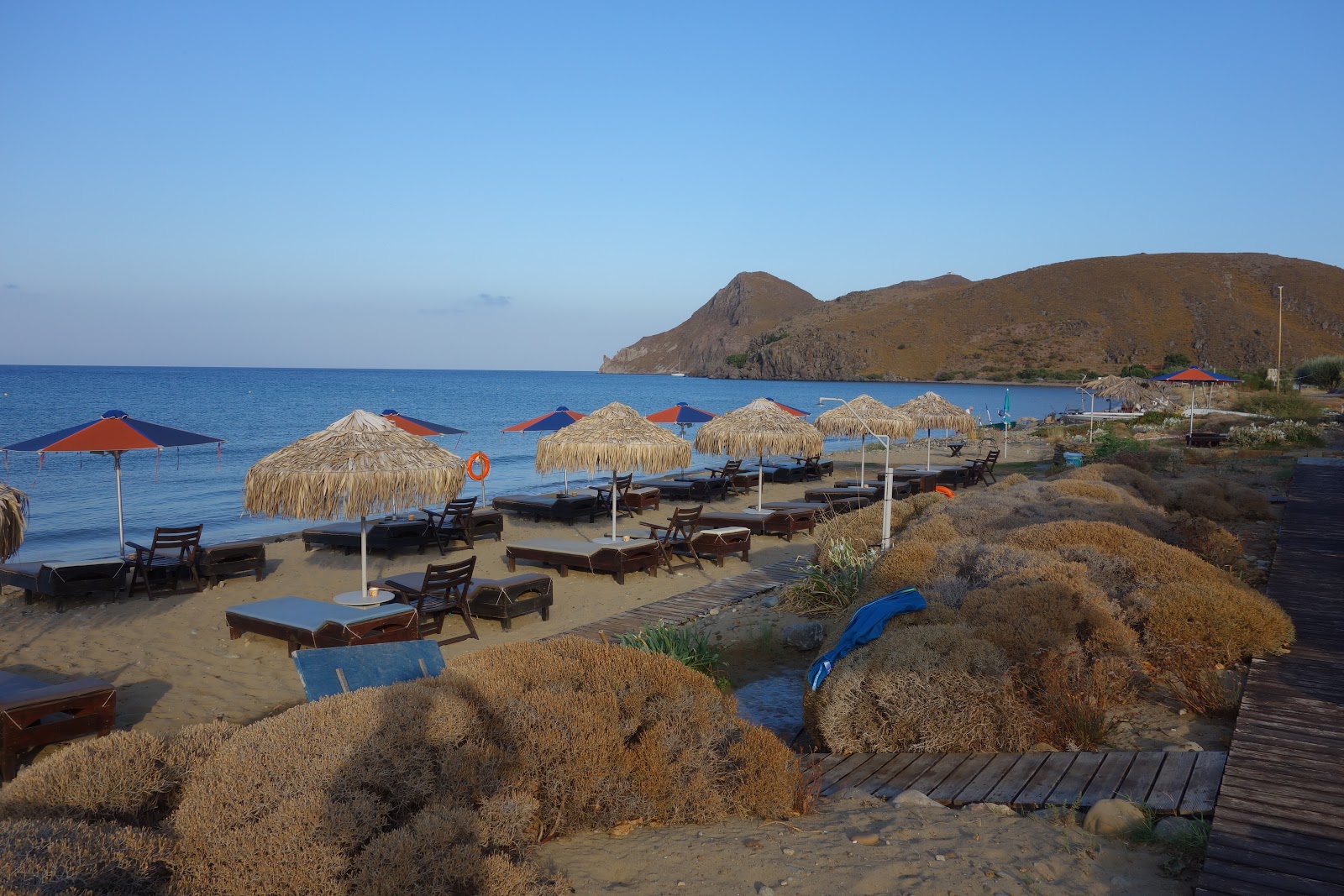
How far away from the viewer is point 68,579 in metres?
9.76

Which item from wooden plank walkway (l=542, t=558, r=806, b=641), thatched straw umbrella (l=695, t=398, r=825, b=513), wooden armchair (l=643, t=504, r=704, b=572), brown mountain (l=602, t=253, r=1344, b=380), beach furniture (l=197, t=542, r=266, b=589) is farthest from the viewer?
brown mountain (l=602, t=253, r=1344, b=380)

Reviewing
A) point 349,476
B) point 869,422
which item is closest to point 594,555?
point 349,476

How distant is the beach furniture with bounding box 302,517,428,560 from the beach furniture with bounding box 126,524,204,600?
2142 millimetres

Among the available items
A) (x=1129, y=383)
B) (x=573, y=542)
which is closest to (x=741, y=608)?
(x=573, y=542)

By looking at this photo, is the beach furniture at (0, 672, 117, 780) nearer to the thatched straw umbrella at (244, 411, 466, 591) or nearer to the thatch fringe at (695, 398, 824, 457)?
the thatched straw umbrella at (244, 411, 466, 591)

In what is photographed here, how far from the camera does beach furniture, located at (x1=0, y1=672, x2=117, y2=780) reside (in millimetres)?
5391

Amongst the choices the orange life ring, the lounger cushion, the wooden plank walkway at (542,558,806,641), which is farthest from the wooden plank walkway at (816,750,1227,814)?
the orange life ring

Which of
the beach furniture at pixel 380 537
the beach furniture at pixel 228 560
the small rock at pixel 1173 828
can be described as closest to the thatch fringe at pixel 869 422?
the beach furniture at pixel 380 537

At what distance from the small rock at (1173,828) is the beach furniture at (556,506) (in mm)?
11911

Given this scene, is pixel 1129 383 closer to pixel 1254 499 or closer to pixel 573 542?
pixel 1254 499

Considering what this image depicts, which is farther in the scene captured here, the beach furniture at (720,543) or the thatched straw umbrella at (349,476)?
the beach furniture at (720,543)

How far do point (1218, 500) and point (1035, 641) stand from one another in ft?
26.9

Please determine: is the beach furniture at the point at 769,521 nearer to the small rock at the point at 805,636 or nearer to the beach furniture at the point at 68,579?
the small rock at the point at 805,636

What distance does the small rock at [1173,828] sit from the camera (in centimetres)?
367
